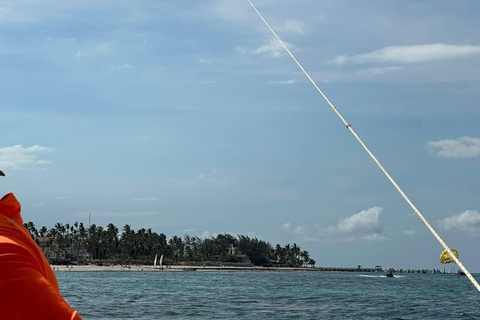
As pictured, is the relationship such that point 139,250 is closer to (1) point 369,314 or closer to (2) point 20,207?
(1) point 369,314

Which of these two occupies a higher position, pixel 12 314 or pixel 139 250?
pixel 139 250

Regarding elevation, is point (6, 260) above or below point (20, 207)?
below

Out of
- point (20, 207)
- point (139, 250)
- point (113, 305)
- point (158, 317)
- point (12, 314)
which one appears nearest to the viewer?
point (12, 314)

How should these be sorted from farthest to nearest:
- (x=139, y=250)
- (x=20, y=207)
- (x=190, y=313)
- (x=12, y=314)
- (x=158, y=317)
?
1. (x=139, y=250)
2. (x=190, y=313)
3. (x=158, y=317)
4. (x=20, y=207)
5. (x=12, y=314)

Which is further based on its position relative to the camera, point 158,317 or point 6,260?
point 158,317

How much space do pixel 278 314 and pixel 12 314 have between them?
1556 inches

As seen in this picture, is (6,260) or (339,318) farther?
(339,318)

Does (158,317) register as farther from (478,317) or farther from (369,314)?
(478,317)

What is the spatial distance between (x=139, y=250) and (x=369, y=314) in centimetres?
15220

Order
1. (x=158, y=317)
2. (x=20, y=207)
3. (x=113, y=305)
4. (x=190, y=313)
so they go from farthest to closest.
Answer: (x=113, y=305) < (x=190, y=313) < (x=158, y=317) < (x=20, y=207)

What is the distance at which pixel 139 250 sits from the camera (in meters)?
189

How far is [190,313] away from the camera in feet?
136

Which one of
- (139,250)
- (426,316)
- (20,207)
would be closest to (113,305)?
(426,316)

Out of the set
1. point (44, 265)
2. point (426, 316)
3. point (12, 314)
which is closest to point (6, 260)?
point (12, 314)
